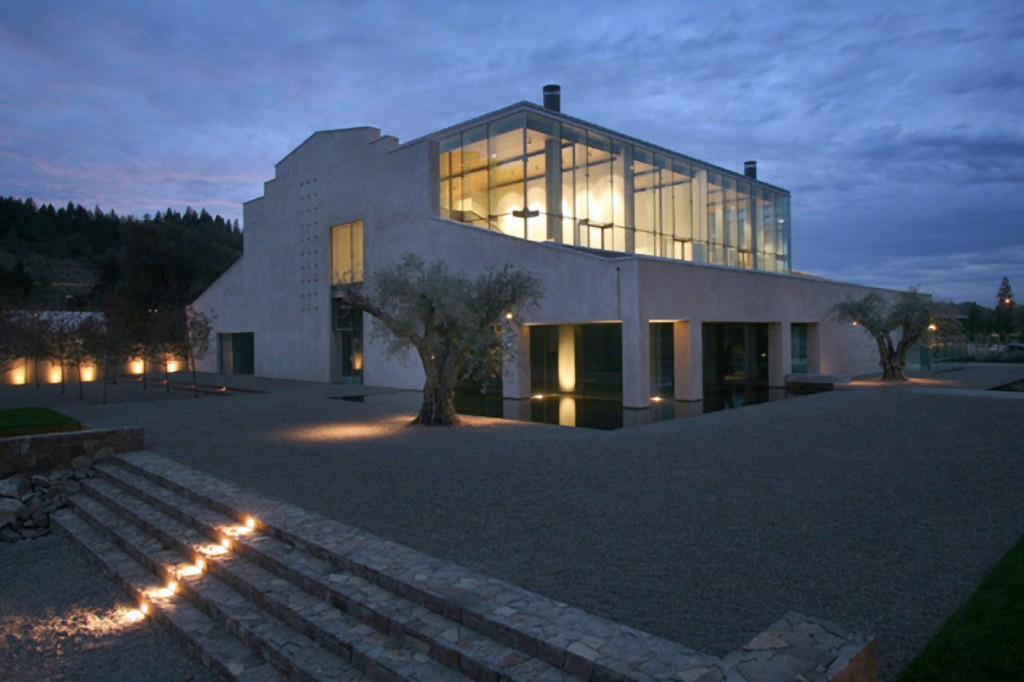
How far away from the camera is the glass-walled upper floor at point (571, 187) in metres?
23.7

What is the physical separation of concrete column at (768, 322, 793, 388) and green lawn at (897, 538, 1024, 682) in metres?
20.3

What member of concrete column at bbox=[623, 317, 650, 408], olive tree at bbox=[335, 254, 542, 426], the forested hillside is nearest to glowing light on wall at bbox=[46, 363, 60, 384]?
the forested hillside

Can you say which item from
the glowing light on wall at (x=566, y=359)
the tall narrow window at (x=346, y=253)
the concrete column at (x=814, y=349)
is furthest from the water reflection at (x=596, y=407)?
the tall narrow window at (x=346, y=253)

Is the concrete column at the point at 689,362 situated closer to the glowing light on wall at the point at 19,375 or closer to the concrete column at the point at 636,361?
the concrete column at the point at 636,361

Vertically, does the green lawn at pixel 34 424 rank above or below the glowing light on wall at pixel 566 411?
above

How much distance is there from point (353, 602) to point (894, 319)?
26.5 metres

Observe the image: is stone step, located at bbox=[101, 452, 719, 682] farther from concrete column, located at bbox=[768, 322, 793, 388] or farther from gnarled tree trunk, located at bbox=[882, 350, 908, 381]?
gnarled tree trunk, located at bbox=[882, 350, 908, 381]

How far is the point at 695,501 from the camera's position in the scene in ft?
25.4

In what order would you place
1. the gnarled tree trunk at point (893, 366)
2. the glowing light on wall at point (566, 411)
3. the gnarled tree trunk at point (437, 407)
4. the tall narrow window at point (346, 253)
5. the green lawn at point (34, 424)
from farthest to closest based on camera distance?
the tall narrow window at point (346, 253)
the gnarled tree trunk at point (893, 366)
the glowing light on wall at point (566, 411)
the gnarled tree trunk at point (437, 407)
the green lawn at point (34, 424)

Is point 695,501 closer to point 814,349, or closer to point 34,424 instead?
point 34,424

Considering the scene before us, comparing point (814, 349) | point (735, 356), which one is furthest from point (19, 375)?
point (814, 349)

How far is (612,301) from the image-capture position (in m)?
17.8

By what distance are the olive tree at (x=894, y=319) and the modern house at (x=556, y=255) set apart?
166cm

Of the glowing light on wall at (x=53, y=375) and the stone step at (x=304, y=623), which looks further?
the glowing light on wall at (x=53, y=375)
